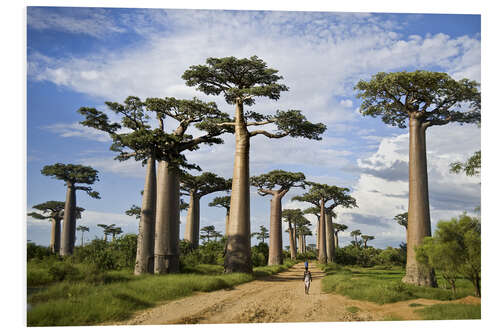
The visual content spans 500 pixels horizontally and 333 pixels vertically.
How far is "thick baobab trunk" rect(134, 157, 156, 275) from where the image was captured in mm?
14248

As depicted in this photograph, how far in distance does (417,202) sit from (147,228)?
9691mm

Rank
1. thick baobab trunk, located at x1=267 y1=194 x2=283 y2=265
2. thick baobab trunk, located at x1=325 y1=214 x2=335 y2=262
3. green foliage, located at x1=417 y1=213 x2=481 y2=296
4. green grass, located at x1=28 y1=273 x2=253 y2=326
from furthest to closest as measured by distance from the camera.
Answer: thick baobab trunk, located at x1=325 y1=214 x2=335 y2=262, thick baobab trunk, located at x1=267 y1=194 x2=283 y2=265, green foliage, located at x1=417 y1=213 x2=481 y2=296, green grass, located at x1=28 y1=273 x2=253 y2=326

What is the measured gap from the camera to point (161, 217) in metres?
14.8

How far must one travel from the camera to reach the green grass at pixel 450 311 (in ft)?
26.0

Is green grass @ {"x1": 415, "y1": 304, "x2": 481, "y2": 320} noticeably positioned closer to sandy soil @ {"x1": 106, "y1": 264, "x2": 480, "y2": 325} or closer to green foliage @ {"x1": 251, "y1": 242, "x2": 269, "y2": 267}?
sandy soil @ {"x1": 106, "y1": 264, "x2": 480, "y2": 325}

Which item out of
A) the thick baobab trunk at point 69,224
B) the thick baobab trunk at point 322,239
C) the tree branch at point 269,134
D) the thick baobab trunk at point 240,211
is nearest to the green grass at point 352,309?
the thick baobab trunk at point 240,211

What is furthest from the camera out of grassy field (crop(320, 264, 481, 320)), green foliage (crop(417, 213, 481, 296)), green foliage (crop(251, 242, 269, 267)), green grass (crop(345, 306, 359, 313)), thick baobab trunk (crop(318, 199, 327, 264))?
thick baobab trunk (crop(318, 199, 327, 264))

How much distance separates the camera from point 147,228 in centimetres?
1459

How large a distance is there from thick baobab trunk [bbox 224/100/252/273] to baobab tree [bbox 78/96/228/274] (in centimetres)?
144

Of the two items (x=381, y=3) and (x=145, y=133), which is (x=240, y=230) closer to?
(x=145, y=133)

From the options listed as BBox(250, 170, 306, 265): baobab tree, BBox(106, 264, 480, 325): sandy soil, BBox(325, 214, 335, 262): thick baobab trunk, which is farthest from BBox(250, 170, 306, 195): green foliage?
BBox(106, 264, 480, 325): sandy soil

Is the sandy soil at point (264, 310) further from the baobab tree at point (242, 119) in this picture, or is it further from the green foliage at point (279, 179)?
the green foliage at point (279, 179)

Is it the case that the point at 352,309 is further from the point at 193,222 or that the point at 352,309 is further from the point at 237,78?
the point at 193,222

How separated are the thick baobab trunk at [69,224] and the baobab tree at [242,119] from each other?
13.3 meters
